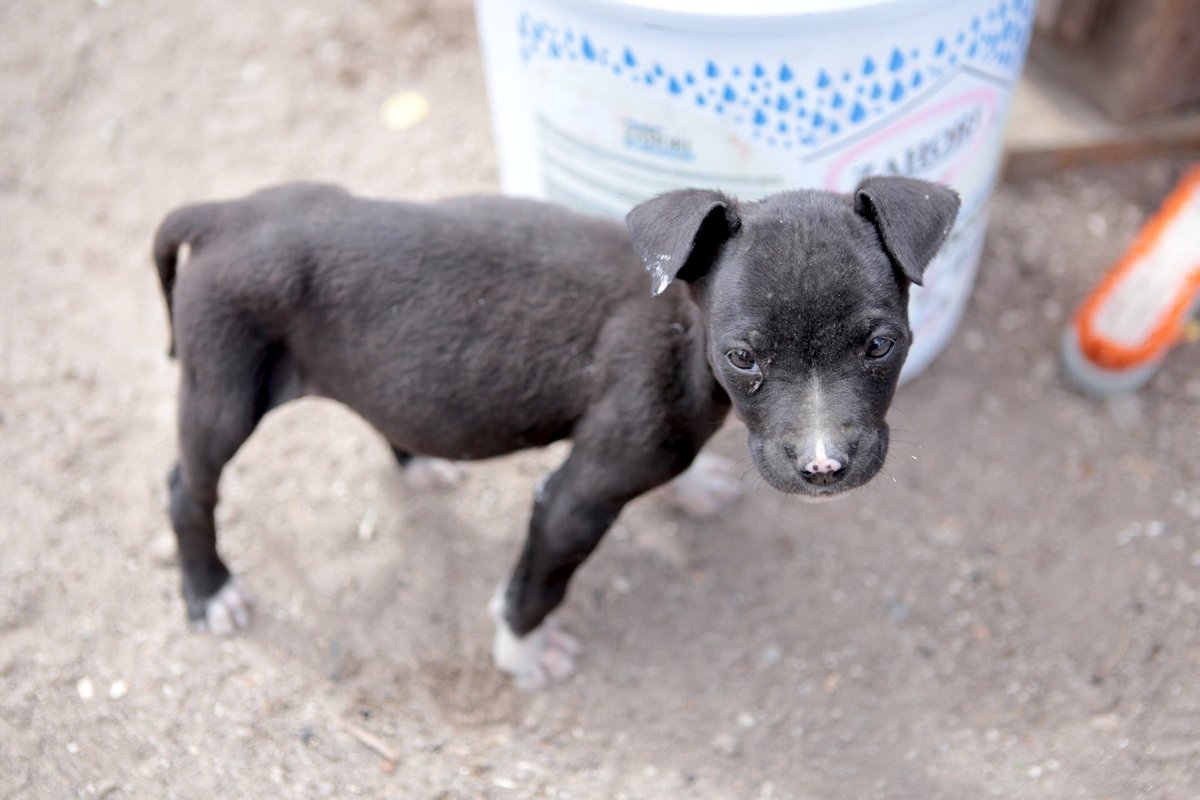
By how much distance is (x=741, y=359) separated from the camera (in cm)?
256

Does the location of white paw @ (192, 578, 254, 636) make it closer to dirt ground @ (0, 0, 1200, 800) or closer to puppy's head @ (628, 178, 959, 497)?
dirt ground @ (0, 0, 1200, 800)

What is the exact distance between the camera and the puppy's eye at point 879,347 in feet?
8.24

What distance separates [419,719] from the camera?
3.53 metres

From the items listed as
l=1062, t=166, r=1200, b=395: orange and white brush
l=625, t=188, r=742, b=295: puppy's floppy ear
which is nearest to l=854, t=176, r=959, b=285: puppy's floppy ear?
l=625, t=188, r=742, b=295: puppy's floppy ear

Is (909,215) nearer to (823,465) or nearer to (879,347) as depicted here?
(879,347)

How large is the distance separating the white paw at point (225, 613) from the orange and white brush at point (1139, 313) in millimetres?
3193

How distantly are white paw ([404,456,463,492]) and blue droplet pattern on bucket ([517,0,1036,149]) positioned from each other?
1.55 meters

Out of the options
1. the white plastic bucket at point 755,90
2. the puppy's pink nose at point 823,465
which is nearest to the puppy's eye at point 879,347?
the puppy's pink nose at point 823,465

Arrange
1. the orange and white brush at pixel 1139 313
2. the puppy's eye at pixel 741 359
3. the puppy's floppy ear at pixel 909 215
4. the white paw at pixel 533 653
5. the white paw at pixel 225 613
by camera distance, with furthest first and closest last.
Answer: the orange and white brush at pixel 1139 313 → the white paw at pixel 225 613 → the white paw at pixel 533 653 → the puppy's eye at pixel 741 359 → the puppy's floppy ear at pixel 909 215

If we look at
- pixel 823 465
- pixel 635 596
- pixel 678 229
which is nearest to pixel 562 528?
pixel 635 596

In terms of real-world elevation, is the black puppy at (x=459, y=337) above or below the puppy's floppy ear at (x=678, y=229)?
below

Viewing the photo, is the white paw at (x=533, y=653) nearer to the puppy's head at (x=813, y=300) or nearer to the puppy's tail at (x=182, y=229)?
the puppy's head at (x=813, y=300)

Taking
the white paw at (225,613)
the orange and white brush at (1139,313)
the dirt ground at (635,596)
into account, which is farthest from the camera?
the orange and white brush at (1139,313)

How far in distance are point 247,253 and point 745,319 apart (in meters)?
1.41
